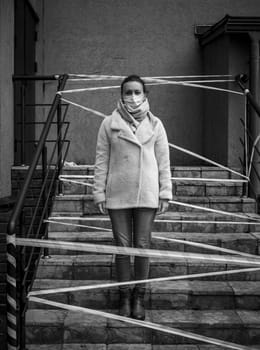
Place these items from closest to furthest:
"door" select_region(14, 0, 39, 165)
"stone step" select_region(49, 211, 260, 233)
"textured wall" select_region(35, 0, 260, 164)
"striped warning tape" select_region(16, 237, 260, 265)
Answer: "striped warning tape" select_region(16, 237, 260, 265) → "stone step" select_region(49, 211, 260, 233) → "door" select_region(14, 0, 39, 165) → "textured wall" select_region(35, 0, 260, 164)

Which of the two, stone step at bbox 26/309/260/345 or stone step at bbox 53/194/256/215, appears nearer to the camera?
stone step at bbox 26/309/260/345

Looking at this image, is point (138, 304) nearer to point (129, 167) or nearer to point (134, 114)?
point (129, 167)

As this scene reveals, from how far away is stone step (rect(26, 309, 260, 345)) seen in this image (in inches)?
160

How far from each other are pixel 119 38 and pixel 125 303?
197 inches

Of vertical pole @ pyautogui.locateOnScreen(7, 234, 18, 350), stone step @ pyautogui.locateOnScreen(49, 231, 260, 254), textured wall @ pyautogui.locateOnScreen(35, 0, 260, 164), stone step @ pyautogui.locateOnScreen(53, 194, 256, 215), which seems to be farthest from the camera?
textured wall @ pyautogui.locateOnScreen(35, 0, 260, 164)

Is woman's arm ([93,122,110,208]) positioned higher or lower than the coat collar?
lower

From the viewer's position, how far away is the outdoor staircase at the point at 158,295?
406 centimetres

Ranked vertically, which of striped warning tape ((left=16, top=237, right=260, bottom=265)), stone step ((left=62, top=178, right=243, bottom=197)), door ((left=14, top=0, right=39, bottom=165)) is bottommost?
striped warning tape ((left=16, top=237, right=260, bottom=265))

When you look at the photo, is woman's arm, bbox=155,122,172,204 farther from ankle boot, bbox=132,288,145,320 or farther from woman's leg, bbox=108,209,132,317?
ankle boot, bbox=132,288,145,320

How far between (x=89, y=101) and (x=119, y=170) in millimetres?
4406

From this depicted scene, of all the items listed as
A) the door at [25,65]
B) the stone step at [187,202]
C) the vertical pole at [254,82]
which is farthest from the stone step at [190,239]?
the vertical pole at [254,82]

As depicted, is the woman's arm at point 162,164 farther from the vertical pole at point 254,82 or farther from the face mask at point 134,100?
the vertical pole at point 254,82

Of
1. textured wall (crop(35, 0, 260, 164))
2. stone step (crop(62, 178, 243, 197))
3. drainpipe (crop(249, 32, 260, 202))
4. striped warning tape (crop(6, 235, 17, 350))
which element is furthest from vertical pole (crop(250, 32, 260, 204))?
striped warning tape (crop(6, 235, 17, 350))

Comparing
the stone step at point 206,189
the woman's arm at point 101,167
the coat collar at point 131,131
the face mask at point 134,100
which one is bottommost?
the stone step at point 206,189
